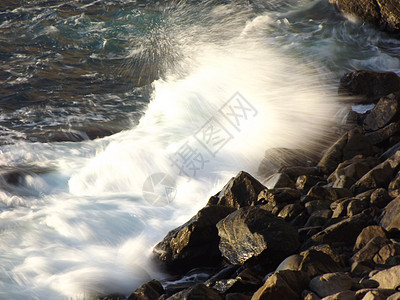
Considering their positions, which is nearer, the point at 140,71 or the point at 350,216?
the point at 350,216

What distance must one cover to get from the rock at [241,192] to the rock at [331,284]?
5.34ft

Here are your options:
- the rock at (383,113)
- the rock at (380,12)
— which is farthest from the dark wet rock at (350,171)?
the rock at (380,12)

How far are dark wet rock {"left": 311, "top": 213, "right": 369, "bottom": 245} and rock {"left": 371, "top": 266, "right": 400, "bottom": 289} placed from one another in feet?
2.46

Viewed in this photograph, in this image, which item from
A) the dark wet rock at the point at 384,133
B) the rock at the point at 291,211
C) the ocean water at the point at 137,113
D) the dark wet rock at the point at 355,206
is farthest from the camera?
the dark wet rock at the point at 384,133

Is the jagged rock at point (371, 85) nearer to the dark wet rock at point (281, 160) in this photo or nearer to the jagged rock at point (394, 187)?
Answer: the dark wet rock at point (281, 160)

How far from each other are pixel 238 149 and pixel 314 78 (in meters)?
2.48

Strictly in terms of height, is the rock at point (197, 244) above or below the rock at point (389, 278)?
above

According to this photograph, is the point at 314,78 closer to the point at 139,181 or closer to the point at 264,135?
the point at 264,135

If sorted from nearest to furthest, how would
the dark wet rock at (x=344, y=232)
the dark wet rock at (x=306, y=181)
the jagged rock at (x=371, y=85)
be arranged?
1. the dark wet rock at (x=344, y=232)
2. the dark wet rock at (x=306, y=181)
3. the jagged rock at (x=371, y=85)

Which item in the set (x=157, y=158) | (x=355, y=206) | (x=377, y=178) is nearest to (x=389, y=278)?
(x=355, y=206)

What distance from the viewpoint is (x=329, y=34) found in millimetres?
A: 10320

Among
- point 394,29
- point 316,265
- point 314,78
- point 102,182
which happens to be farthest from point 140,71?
point 316,265

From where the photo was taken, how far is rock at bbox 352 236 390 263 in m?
3.42

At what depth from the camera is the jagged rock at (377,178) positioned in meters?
4.44
